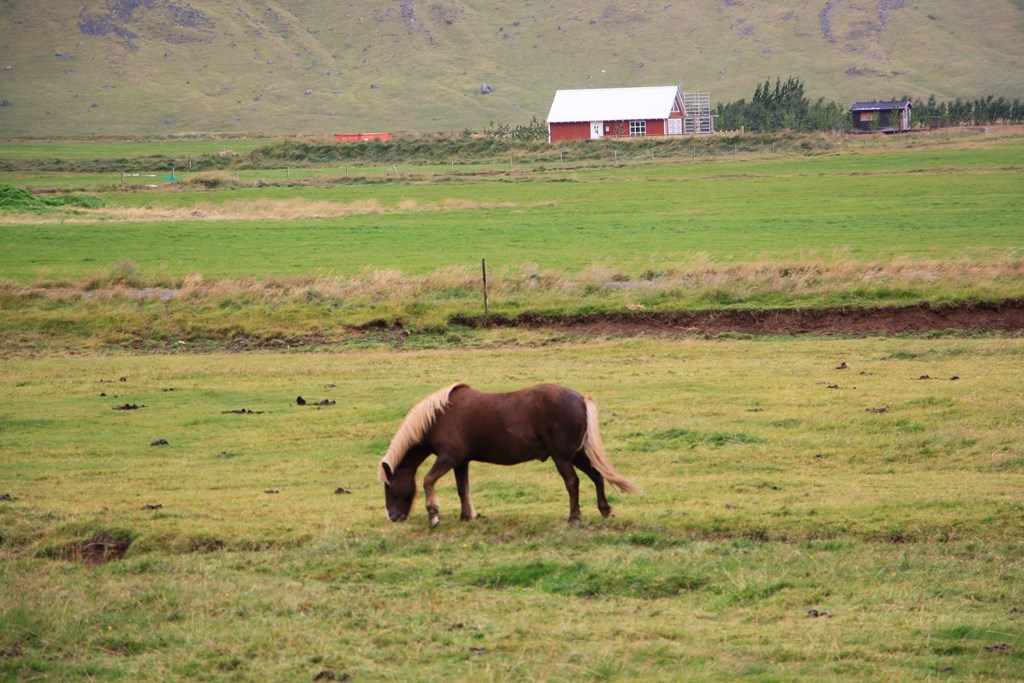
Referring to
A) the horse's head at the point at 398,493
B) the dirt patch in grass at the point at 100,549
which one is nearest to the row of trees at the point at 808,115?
the horse's head at the point at 398,493

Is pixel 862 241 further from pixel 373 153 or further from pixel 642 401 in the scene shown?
pixel 373 153

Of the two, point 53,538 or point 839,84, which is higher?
point 839,84

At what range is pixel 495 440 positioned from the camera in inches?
470

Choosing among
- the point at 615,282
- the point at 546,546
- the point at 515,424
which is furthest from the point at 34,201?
the point at 546,546

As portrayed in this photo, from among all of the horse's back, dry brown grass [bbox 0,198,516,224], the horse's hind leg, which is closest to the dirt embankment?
the horse's hind leg

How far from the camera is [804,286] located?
29.8 meters

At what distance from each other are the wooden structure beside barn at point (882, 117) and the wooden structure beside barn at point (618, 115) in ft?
64.1

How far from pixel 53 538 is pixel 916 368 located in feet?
53.5

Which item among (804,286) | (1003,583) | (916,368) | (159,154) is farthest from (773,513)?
(159,154)

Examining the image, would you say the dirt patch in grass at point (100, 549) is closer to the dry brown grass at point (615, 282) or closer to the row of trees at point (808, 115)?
the dry brown grass at point (615, 282)

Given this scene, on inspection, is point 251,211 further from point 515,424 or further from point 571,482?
point 571,482

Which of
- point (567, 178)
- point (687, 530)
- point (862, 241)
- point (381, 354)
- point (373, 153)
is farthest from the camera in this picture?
point (373, 153)

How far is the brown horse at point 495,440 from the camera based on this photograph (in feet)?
38.1

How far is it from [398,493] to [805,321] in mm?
18016
